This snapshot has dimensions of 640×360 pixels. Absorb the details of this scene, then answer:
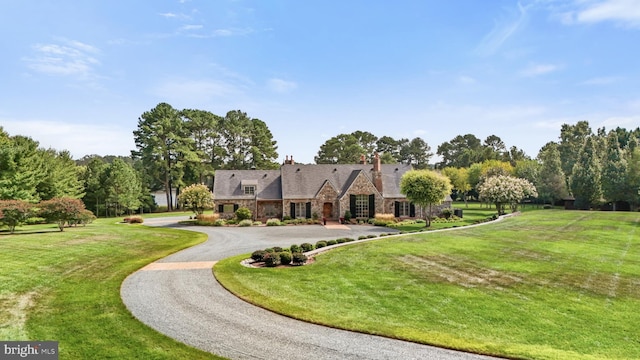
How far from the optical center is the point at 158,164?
59.9 metres

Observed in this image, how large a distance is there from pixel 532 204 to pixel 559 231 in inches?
1771

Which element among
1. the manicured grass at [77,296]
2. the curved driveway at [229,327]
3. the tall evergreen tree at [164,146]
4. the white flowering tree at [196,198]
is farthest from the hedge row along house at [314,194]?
the curved driveway at [229,327]

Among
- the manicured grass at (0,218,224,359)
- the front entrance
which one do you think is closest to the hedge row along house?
the front entrance

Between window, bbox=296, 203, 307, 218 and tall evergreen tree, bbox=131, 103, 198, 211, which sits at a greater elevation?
→ tall evergreen tree, bbox=131, 103, 198, 211

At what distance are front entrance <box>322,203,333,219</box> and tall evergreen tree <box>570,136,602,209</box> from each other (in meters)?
39.5

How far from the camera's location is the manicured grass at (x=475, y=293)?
10.7 m

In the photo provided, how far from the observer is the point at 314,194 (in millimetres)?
45500

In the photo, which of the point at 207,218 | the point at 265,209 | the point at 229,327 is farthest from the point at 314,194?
the point at 229,327

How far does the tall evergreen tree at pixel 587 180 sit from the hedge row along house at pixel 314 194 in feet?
82.9

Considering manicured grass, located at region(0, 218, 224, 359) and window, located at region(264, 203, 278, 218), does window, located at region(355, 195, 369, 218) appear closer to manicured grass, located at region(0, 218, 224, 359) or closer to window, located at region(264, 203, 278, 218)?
window, located at region(264, 203, 278, 218)

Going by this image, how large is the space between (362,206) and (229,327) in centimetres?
3464

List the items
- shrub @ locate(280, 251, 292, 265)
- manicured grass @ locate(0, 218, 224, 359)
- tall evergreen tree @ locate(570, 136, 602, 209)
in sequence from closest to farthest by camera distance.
Answer: manicured grass @ locate(0, 218, 224, 359) → shrub @ locate(280, 251, 292, 265) → tall evergreen tree @ locate(570, 136, 602, 209)

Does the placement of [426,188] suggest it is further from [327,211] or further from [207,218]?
[207,218]

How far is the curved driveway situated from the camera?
948 cm
